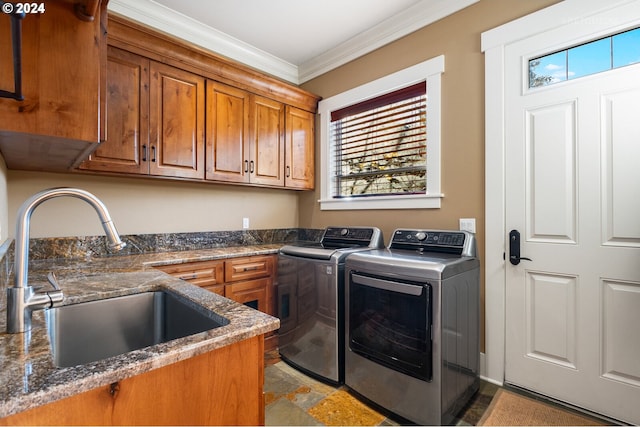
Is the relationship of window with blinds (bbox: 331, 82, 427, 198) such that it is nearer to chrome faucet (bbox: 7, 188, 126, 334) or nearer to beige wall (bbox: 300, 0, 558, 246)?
beige wall (bbox: 300, 0, 558, 246)

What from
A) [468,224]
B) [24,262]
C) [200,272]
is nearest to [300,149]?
[200,272]

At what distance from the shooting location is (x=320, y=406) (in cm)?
196

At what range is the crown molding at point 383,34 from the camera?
2410 millimetres

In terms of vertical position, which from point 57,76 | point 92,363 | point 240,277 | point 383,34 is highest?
point 383,34

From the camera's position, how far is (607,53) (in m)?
1.78

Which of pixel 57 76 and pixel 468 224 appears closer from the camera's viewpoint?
pixel 57 76

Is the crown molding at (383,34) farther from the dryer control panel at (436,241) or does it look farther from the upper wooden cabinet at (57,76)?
the upper wooden cabinet at (57,76)

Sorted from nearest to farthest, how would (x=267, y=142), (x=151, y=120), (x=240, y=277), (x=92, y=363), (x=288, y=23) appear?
(x=92, y=363)
(x=151, y=120)
(x=240, y=277)
(x=288, y=23)
(x=267, y=142)

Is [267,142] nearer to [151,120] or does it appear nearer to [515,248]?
[151,120]

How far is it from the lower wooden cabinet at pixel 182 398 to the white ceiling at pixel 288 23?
2.62m

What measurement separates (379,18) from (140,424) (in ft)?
10.0

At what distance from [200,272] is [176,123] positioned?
3.86ft

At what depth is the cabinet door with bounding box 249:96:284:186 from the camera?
9.69ft

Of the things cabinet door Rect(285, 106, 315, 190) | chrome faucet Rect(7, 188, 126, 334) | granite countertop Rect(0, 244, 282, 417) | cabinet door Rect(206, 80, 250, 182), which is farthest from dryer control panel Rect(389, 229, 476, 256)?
chrome faucet Rect(7, 188, 126, 334)
